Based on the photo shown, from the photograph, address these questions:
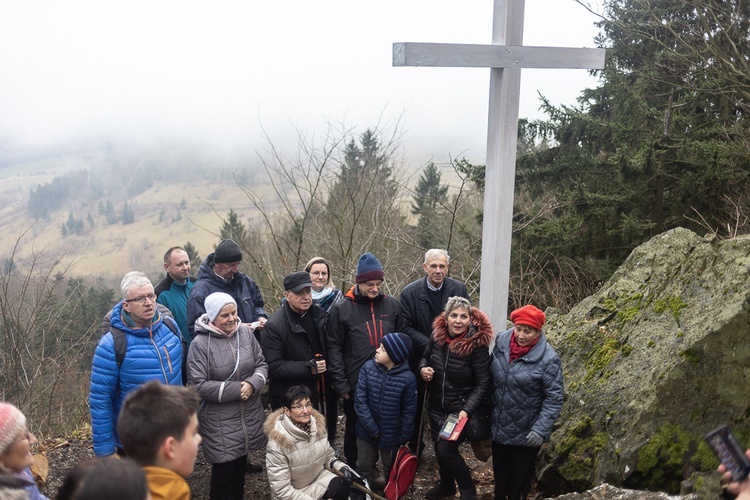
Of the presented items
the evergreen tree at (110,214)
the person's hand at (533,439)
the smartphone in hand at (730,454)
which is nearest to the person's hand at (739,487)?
the smartphone in hand at (730,454)

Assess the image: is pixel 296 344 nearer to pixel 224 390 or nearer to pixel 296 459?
pixel 224 390

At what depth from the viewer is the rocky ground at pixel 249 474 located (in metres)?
4.84

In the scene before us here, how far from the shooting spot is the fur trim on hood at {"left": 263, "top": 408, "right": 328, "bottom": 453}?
4.02 metres

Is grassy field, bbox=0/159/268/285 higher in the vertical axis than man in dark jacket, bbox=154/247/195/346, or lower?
lower

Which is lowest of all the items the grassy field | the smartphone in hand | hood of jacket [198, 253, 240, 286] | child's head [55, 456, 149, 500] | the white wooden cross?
the grassy field

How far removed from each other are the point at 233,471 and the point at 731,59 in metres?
9.69

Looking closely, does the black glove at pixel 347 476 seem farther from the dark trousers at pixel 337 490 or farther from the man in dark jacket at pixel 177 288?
the man in dark jacket at pixel 177 288

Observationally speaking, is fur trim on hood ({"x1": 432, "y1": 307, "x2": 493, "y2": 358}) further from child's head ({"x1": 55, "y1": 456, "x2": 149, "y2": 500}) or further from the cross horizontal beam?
child's head ({"x1": 55, "y1": 456, "x2": 149, "y2": 500})

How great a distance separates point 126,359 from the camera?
3.93 metres

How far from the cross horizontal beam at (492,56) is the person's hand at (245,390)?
231 cm

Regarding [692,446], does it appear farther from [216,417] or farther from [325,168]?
[325,168]

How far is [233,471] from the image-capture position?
14.0ft

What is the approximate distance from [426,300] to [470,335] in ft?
2.38

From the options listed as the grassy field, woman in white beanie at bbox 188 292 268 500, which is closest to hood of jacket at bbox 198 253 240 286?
woman in white beanie at bbox 188 292 268 500
